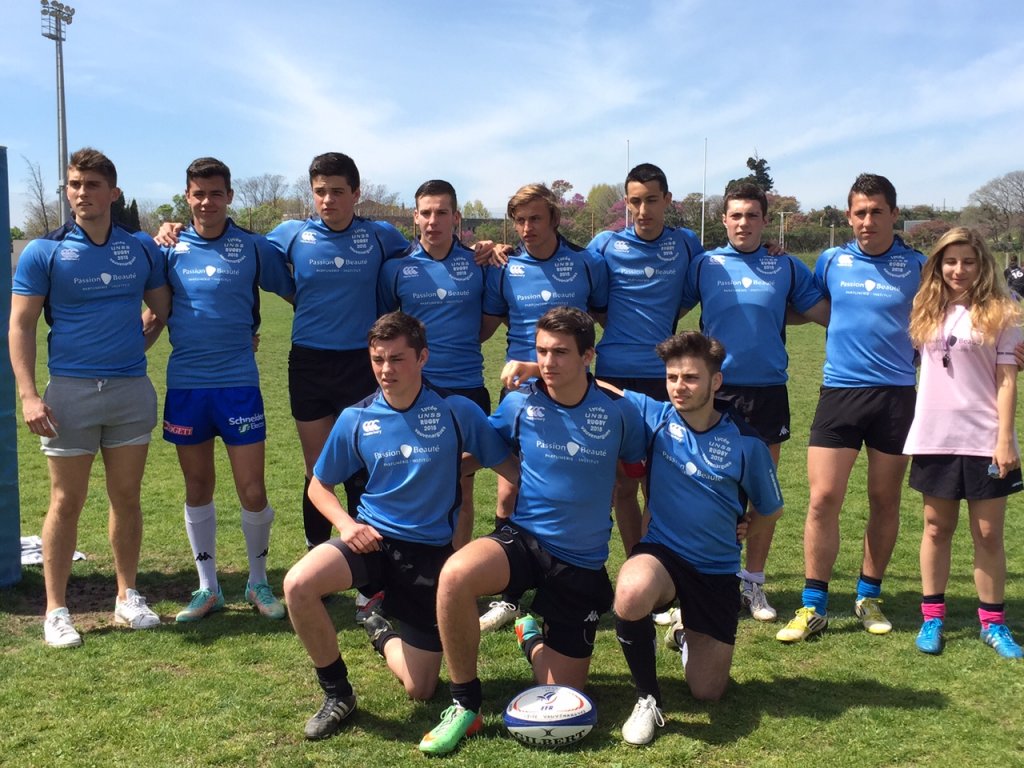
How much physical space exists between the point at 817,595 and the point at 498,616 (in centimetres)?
168

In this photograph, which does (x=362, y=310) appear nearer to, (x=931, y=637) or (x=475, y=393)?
(x=475, y=393)

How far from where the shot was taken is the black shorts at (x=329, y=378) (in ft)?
16.0

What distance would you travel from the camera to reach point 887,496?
15.2 ft

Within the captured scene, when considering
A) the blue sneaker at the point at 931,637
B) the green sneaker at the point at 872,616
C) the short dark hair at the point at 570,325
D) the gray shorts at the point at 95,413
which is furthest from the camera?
the green sneaker at the point at 872,616

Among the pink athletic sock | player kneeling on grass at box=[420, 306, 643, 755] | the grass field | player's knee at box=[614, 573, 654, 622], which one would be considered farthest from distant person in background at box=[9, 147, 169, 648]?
the pink athletic sock

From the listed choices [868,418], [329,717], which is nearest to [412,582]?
[329,717]

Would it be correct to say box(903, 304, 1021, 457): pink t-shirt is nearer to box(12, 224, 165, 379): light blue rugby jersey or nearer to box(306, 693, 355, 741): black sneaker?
box(306, 693, 355, 741): black sneaker

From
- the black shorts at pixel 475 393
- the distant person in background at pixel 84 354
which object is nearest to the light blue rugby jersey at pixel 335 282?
the black shorts at pixel 475 393

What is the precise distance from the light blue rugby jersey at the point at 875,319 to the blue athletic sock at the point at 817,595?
3.46 ft

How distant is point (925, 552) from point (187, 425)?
12.7ft

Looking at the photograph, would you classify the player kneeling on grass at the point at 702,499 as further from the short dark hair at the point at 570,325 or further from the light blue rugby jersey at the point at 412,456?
the light blue rugby jersey at the point at 412,456

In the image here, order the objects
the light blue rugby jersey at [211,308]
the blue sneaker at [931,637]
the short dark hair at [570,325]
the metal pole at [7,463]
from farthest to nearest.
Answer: the metal pole at [7,463] < the light blue rugby jersey at [211,308] < the blue sneaker at [931,637] < the short dark hair at [570,325]

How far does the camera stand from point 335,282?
4852mm

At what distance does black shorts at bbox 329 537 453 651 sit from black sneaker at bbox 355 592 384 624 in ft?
2.98
